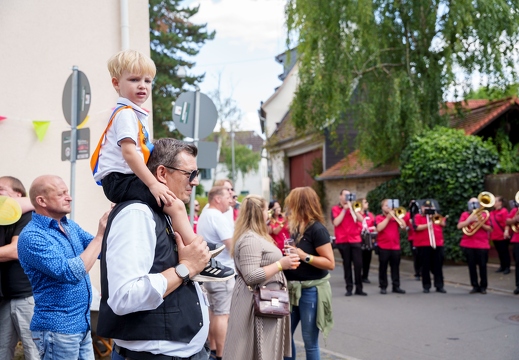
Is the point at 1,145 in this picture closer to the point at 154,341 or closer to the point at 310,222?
the point at 310,222

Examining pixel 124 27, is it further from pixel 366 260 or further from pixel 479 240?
pixel 366 260

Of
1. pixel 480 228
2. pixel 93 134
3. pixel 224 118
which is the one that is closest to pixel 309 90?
pixel 480 228

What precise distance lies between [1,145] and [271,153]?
86.8 ft

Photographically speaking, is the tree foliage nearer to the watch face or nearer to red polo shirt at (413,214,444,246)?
red polo shirt at (413,214,444,246)

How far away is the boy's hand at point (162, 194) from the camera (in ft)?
8.30

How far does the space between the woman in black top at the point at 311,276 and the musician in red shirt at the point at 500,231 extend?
967 centimetres

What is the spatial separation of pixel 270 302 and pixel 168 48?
1214 inches

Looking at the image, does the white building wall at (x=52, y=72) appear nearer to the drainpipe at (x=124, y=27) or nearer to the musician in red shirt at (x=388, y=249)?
the drainpipe at (x=124, y=27)

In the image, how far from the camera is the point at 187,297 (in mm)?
2555

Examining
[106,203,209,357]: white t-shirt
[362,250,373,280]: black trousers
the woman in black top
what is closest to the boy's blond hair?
[106,203,209,357]: white t-shirt

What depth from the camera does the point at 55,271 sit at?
3.71m

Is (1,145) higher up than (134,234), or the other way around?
(1,145)

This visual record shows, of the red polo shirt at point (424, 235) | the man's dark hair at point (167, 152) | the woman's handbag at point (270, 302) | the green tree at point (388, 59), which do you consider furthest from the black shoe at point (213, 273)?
the green tree at point (388, 59)

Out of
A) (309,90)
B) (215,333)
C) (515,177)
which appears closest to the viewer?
(215,333)
